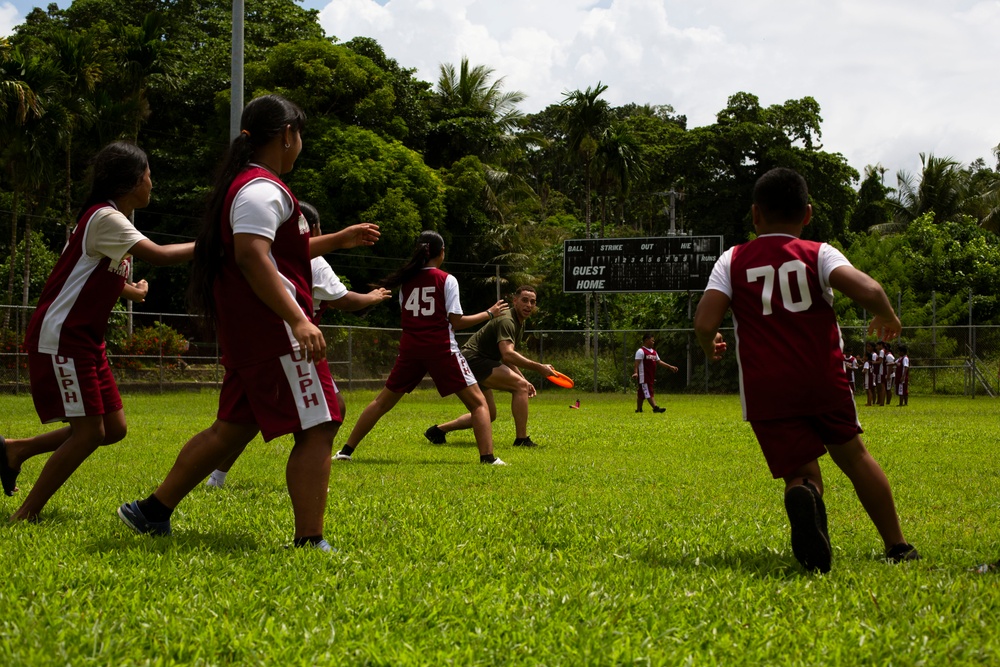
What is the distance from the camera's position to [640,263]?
33.8 metres

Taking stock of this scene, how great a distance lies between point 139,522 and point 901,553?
3.44 meters

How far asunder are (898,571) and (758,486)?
3.42 meters

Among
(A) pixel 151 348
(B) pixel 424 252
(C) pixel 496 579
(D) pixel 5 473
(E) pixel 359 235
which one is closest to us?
(C) pixel 496 579

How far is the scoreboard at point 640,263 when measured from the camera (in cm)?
3338

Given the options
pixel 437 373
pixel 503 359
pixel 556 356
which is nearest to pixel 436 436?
pixel 503 359

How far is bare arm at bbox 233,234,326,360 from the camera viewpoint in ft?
13.5

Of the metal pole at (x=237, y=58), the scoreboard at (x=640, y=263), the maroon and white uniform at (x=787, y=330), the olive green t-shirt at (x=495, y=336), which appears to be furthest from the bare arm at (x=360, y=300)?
the scoreboard at (x=640, y=263)

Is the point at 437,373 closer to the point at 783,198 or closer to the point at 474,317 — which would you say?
the point at 474,317

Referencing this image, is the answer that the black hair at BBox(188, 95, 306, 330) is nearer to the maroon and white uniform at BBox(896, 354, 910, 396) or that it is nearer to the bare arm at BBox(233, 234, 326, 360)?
the bare arm at BBox(233, 234, 326, 360)

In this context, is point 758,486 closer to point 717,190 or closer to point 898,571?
point 898,571

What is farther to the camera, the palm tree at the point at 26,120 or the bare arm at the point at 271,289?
the palm tree at the point at 26,120

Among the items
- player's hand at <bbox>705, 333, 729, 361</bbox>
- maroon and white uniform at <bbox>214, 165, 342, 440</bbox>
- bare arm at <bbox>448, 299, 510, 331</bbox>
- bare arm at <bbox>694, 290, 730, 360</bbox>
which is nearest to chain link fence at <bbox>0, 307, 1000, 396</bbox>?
bare arm at <bbox>448, 299, 510, 331</bbox>

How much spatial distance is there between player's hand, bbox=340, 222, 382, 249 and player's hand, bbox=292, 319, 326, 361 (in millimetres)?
806

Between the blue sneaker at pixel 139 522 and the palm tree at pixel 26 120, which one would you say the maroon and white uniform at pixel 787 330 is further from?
the palm tree at pixel 26 120
